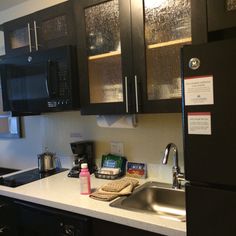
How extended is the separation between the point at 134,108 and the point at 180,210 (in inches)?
26.5

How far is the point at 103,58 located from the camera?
1.63m

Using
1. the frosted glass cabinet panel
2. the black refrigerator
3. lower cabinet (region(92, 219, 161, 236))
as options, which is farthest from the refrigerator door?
the frosted glass cabinet panel

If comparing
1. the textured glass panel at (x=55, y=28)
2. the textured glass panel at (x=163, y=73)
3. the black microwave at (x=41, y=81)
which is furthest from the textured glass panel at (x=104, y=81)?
the textured glass panel at (x=55, y=28)

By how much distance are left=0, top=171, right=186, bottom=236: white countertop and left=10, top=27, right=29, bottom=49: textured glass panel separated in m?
1.05

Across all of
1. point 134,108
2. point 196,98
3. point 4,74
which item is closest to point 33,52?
point 4,74

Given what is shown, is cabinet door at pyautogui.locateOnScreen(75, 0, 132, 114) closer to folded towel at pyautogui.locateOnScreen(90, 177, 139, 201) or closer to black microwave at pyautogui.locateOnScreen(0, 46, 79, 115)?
black microwave at pyautogui.locateOnScreen(0, 46, 79, 115)

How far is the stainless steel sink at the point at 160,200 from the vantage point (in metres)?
1.54

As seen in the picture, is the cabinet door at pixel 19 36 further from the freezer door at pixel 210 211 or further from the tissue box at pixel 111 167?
the freezer door at pixel 210 211

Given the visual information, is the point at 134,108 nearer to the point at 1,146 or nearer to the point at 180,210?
the point at 180,210

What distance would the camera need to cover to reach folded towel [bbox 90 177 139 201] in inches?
56.3

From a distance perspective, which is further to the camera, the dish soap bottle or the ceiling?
the ceiling

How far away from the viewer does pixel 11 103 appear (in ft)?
6.52

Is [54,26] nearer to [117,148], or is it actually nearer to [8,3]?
[8,3]

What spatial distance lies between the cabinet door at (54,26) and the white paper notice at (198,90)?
3.48 ft
